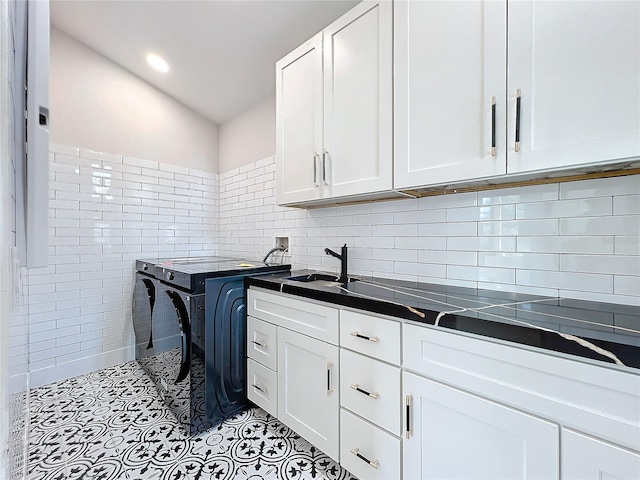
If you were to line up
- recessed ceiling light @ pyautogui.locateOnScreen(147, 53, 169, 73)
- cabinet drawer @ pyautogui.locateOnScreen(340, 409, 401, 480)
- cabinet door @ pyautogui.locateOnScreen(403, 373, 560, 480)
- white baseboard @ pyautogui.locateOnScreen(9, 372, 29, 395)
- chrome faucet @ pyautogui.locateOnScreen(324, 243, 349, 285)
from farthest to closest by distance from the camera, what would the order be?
recessed ceiling light @ pyautogui.locateOnScreen(147, 53, 169, 73)
chrome faucet @ pyautogui.locateOnScreen(324, 243, 349, 285)
cabinet drawer @ pyautogui.locateOnScreen(340, 409, 401, 480)
cabinet door @ pyautogui.locateOnScreen(403, 373, 560, 480)
white baseboard @ pyautogui.locateOnScreen(9, 372, 29, 395)

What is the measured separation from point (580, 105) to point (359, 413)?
1.36 metres

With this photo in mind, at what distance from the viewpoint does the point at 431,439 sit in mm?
1009

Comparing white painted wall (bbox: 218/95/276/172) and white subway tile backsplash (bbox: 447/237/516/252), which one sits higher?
white painted wall (bbox: 218/95/276/172)

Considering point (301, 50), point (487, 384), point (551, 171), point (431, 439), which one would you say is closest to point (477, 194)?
point (551, 171)

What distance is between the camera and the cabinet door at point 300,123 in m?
1.69

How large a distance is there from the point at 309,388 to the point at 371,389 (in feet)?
1.29

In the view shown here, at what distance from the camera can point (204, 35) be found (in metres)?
2.07

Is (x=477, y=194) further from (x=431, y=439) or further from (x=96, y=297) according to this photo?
(x=96, y=297)

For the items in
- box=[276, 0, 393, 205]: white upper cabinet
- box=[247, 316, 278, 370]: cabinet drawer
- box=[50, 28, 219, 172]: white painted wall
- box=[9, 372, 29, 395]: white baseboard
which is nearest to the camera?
box=[9, 372, 29, 395]: white baseboard

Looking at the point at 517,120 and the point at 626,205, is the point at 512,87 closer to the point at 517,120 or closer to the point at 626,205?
the point at 517,120

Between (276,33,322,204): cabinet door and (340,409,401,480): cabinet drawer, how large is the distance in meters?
1.17

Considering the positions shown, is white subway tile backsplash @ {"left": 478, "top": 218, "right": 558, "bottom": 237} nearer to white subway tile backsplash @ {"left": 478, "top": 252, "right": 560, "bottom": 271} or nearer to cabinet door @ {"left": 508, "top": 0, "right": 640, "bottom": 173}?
white subway tile backsplash @ {"left": 478, "top": 252, "right": 560, "bottom": 271}

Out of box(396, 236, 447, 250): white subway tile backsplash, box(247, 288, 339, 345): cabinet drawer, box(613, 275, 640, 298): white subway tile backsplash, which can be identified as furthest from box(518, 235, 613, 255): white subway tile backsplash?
box(247, 288, 339, 345): cabinet drawer

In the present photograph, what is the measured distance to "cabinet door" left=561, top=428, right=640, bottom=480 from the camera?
671mm
